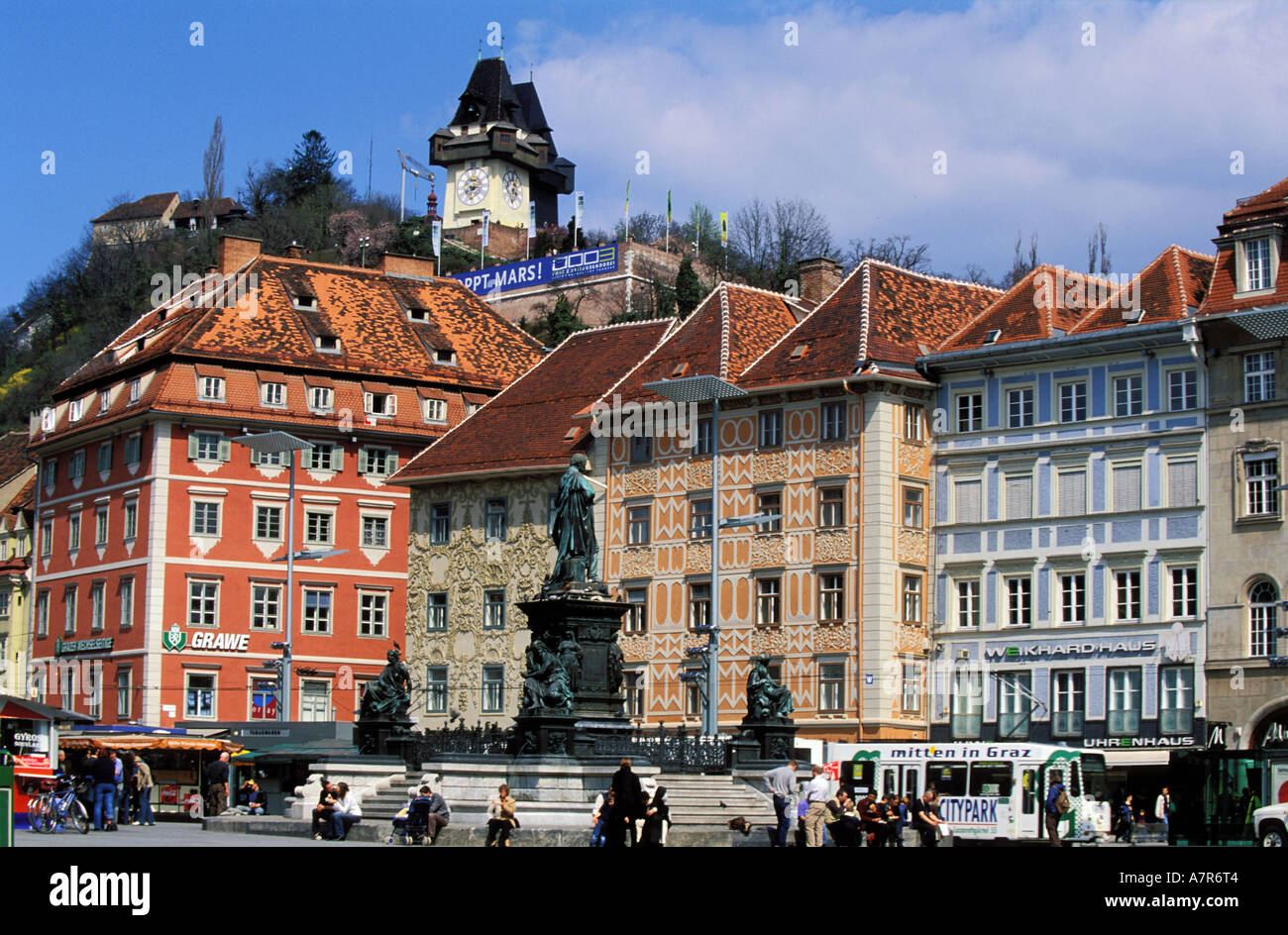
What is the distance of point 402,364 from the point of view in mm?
78812

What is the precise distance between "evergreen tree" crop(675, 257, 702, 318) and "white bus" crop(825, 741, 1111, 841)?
58.4 meters

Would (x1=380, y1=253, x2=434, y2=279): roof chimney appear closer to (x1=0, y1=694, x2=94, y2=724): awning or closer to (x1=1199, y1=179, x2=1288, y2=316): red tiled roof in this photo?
(x1=1199, y1=179, x2=1288, y2=316): red tiled roof

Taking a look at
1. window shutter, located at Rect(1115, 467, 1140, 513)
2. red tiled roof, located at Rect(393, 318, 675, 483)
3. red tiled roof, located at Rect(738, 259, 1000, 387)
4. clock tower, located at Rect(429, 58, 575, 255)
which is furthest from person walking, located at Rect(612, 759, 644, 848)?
clock tower, located at Rect(429, 58, 575, 255)

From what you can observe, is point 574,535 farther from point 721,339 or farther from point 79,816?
point 721,339

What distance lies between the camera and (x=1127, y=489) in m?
57.0

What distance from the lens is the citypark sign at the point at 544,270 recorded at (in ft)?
402

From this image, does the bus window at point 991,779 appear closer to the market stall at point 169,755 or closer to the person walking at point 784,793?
the person walking at point 784,793

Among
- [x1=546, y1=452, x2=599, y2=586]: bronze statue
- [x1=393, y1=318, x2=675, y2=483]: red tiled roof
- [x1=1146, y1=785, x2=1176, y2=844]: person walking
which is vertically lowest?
[x1=1146, y1=785, x2=1176, y2=844]: person walking

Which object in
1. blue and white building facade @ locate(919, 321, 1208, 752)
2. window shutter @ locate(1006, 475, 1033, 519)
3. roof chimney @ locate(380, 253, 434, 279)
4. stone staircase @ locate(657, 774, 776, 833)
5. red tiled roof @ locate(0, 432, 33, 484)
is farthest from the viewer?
red tiled roof @ locate(0, 432, 33, 484)

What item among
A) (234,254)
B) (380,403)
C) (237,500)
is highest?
(234,254)

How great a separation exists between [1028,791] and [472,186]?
378 feet

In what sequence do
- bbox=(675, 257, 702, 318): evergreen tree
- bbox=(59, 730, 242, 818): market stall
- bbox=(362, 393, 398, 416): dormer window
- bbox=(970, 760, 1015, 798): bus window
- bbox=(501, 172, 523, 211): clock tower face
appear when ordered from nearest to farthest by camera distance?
bbox=(970, 760, 1015, 798): bus window
bbox=(59, 730, 242, 818): market stall
bbox=(362, 393, 398, 416): dormer window
bbox=(675, 257, 702, 318): evergreen tree
bbox=(501, 172, 523, 211): clock tower face

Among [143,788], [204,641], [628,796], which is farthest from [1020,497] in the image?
[628,796]

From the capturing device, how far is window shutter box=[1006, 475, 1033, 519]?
58.9 m
